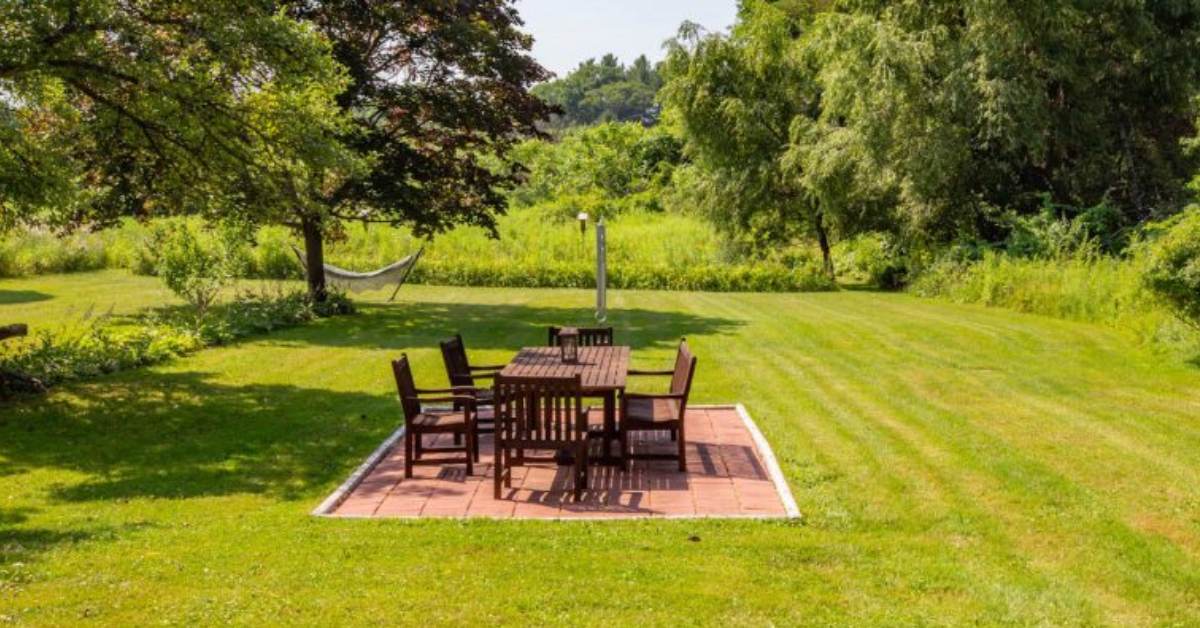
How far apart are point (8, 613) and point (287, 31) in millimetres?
7885

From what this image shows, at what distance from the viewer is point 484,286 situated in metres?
24.4

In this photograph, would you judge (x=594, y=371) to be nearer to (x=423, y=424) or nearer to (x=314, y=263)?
(x=423, y=424)

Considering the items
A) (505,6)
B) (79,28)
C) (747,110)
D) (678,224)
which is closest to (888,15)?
(747,110)

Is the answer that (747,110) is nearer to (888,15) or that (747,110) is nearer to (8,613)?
(888,15)

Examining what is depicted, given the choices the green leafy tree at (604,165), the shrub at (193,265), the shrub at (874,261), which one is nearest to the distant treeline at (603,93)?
the green leafy tree at (604,165)

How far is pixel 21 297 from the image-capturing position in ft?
62.8

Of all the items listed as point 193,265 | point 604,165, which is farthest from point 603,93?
point 193,265

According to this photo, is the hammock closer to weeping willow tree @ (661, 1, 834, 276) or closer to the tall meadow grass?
weeping willow tree @ (661, 1, 834, 276)

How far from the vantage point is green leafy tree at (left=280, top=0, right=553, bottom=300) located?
17.0 metres

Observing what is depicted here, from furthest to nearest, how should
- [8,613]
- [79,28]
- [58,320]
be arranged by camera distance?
[58,320]
[79,28]
[8,613]

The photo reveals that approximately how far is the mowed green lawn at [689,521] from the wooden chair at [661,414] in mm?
875

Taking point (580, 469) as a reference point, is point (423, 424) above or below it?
above

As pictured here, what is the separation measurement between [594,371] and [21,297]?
16248 mm

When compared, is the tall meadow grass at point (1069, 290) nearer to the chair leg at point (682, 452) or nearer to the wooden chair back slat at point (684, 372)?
the wooden chair back slat at point (684, 372)
